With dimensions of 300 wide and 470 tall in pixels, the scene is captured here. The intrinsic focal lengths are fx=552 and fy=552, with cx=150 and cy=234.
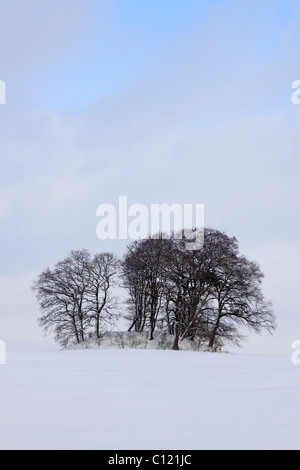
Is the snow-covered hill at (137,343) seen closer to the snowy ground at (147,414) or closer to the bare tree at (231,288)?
the bare tree at (231,288)

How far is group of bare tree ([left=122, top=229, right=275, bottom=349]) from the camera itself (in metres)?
42.5

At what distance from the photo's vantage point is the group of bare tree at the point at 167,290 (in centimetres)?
4262

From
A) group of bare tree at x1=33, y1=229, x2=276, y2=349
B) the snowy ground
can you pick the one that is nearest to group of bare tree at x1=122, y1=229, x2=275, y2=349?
group of bare tree at x1=33, y1=229, x2=276, y2=349

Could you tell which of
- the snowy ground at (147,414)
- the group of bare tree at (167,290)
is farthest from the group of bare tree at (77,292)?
the snowy ground at (147,414)

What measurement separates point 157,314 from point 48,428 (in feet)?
126

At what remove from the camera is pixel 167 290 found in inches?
1681

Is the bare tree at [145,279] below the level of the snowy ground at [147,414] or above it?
above

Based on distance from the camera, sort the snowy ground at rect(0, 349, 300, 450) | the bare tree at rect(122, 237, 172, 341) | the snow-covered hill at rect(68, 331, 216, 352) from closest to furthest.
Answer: the snowy ground at rect(0, 349, 300, 450), the snow-covered hill at rect(68, 331, 216, 352), the bare tree at rect(122, 237, 172, 341)

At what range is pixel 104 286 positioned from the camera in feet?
155

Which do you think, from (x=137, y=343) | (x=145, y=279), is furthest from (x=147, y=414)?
(x=145, y=279)

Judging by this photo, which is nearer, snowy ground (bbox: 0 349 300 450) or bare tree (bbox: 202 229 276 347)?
snowy ground (bbox: 0 349 300 450)

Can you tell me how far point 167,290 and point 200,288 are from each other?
8.45ft

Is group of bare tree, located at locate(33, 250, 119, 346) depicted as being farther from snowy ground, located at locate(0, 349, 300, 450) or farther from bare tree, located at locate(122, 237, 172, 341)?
snowy ground, located at locate(0, 349, 300, 450)

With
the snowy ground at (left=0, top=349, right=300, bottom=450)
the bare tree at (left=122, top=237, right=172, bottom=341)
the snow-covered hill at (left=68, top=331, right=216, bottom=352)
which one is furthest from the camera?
the bare tree at (left=122, top=237, right=172, bottom=341)
